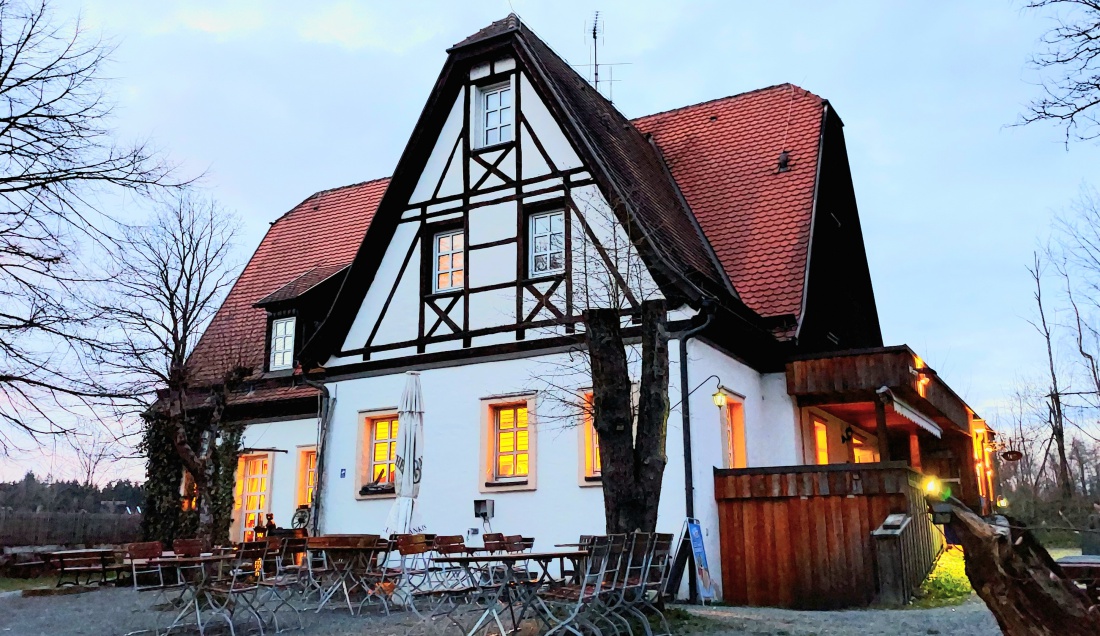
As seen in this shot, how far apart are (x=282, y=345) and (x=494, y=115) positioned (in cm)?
636

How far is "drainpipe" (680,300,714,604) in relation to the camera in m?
12.3

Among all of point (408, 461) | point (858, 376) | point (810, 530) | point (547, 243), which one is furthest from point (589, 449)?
point (858, 376)

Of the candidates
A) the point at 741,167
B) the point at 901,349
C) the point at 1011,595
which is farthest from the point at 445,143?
the point at 1011,595

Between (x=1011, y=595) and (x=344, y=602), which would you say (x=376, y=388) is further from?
(x=1011, y=595)

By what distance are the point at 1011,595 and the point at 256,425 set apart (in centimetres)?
1682

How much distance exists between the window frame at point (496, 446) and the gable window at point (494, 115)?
13.8ft

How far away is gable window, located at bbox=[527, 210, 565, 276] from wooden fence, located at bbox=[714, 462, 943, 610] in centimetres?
388

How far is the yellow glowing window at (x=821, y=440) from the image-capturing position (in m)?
16.2

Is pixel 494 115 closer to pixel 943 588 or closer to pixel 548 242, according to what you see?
pixel 548 242

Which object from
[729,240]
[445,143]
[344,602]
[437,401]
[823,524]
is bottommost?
[344,602]

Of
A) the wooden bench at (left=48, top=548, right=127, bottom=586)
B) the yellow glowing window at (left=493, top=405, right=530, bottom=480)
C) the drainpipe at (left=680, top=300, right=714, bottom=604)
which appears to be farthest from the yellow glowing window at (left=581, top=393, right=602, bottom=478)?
the wooden bench at (left=48, top=548, right=127, bottom=586)

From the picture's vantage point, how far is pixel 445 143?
52.9ft

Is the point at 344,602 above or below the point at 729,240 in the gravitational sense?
below

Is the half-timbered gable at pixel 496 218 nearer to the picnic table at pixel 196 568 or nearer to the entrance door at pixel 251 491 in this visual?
the entrance door at pixel 251 491
